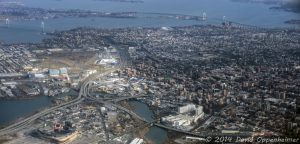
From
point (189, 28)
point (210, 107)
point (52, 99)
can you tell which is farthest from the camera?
point (189, 28)

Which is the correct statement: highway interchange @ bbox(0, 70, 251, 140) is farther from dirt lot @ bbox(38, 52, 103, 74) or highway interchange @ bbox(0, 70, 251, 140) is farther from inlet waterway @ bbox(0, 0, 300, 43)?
inlet waterway @ bbox(0, 0, 300, 43)

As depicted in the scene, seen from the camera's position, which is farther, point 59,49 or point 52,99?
point 59,49

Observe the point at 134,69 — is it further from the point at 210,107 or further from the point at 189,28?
the point at 189,28

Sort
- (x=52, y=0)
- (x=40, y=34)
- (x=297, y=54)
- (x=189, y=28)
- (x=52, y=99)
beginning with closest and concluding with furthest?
(x=52, y=99) → (x=297, y=54) → (x=40, y=34) → (x=189, y=28) → (x=52, y=0)

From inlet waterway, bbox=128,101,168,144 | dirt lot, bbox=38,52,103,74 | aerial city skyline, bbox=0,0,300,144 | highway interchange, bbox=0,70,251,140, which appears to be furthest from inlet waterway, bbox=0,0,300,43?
inlet waterway, bbox=128,101,168,144

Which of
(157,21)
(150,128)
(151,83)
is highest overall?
(157,21)

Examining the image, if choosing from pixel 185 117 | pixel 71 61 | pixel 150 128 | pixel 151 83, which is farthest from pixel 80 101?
pixel 71 61

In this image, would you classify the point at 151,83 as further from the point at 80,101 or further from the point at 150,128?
the point at 150,128

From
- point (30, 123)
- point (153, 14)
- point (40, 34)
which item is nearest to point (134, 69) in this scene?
point (30, 123)

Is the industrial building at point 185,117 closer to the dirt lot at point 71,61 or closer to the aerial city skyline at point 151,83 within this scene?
the aerial city skyline at point 151,83

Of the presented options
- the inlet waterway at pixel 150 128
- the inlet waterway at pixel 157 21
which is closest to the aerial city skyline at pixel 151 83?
the inlet waterway at pixel 150 128
